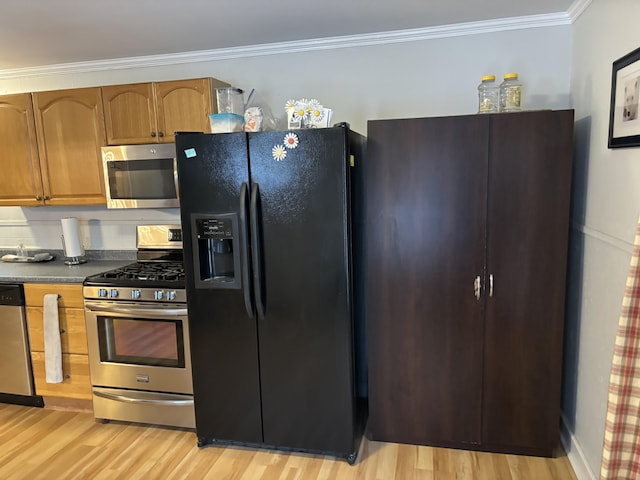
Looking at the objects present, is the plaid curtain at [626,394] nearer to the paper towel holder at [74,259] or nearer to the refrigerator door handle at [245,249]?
the refrigerator door handle at [245,249]

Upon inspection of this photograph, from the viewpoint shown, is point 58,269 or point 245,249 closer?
point 245,249

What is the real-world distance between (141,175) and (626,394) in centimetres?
270

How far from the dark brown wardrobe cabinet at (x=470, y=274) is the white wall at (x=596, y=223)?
0.39 ft

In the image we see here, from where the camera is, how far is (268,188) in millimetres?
2334

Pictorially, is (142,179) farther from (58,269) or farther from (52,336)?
(52,336)

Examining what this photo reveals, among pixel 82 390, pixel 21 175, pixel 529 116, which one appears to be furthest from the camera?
pixel 21 175

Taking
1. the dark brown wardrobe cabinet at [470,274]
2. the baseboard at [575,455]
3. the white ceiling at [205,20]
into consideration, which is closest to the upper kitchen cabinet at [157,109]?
the white ceiling at [205,20]

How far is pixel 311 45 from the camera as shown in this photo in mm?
2951

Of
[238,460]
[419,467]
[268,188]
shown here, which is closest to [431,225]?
[268,188]

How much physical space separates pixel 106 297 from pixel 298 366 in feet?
4.08

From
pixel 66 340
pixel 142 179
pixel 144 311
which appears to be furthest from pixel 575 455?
pixel 66 340

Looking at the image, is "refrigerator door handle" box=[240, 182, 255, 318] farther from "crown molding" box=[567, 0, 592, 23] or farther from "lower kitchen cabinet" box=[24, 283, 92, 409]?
"crown molding" box=[567, 0, 592, 23]

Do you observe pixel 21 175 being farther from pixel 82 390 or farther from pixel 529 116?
pixel 529 116

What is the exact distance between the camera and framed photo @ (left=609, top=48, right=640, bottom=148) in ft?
5.50
